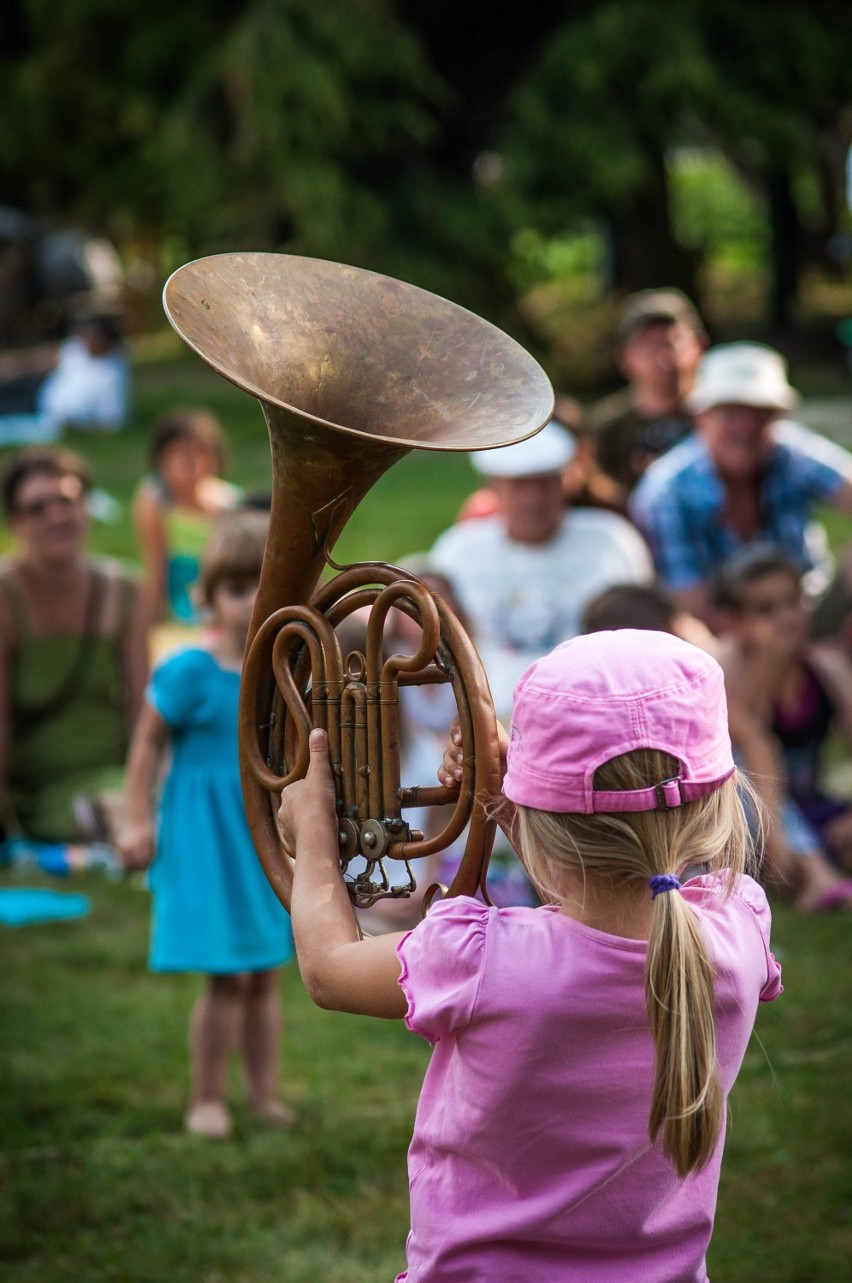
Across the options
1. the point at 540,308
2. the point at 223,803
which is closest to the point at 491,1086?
the point at 223,803

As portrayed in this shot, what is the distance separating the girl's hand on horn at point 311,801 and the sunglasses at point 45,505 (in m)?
3.29

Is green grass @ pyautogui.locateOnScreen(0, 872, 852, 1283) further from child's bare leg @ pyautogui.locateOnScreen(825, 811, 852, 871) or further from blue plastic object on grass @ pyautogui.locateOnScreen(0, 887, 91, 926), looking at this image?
child's bare leg @ pyautogui.locateOnScreen(825, 811, 852, 871)

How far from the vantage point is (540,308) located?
22.9 m

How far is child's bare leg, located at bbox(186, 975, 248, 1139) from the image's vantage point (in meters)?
3.40

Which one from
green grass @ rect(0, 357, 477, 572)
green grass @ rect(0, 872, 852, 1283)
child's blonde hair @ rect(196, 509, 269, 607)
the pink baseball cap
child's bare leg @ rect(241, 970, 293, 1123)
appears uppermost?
green grass @ rect(0, 357, 477, 572)

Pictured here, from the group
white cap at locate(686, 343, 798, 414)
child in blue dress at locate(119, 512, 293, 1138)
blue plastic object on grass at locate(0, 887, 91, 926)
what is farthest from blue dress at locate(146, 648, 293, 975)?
white cap at locate(686, 343, 798, 414)

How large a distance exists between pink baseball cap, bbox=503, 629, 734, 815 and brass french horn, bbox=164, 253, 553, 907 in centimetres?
21

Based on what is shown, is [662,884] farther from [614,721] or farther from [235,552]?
[235,552]

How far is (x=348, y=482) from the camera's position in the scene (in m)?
2.02

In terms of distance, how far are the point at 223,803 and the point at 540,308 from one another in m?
20.2

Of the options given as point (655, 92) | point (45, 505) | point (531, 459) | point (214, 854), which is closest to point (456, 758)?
point (214, 854)

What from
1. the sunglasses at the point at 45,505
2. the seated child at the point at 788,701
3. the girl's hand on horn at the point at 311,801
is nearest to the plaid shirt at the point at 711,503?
the seated child at the point at 788,701

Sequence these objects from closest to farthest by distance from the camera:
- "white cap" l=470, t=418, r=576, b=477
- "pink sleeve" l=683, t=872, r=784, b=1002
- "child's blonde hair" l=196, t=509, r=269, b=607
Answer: "pink sleeve" l=683, t=872, r=784, b=1002
"child's blonde hair" l=196, t=509, r=269, b=607
"white cap" l=470, t=418, r=576, b=477

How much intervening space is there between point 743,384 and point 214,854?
2781mm
